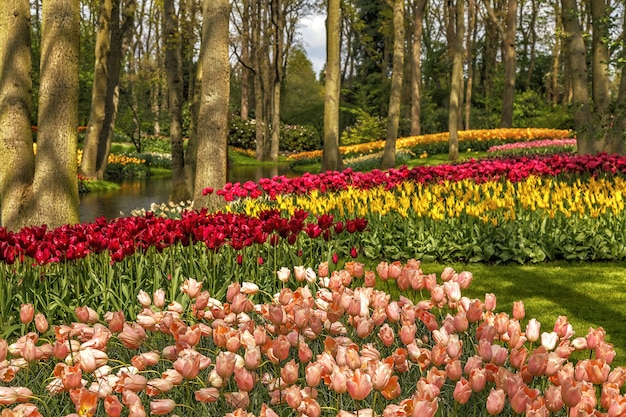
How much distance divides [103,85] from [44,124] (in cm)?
1224

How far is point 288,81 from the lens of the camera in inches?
2163

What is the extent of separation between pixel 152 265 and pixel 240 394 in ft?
10.5

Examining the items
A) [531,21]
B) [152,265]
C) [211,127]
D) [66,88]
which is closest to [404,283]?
[152,265]

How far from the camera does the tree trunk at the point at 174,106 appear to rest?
14055 mm

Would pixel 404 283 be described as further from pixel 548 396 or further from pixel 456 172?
pixel 456 172

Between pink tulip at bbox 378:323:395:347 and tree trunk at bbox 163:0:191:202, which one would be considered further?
tree trunk at bbox 163:0:191:202

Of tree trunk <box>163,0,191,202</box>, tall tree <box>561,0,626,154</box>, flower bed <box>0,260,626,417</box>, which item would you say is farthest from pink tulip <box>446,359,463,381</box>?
tall tree <box>561,0,626,154</box>

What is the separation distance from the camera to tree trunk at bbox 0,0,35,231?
7.89 metres

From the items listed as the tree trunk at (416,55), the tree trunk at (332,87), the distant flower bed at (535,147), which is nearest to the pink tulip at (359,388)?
the tree trunk at (332,87)

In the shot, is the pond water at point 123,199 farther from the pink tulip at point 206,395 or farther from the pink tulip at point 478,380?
the pink tulip at point 478,380

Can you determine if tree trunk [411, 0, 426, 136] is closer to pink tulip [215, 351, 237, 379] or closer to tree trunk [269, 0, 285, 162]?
tree trunk [269, 0, 285, 162]

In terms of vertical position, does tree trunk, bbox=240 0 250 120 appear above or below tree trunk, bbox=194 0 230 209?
above

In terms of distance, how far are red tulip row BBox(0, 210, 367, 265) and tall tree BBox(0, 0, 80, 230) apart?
2.42 m

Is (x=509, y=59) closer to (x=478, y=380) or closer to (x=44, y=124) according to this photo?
(x=44, y=124)
